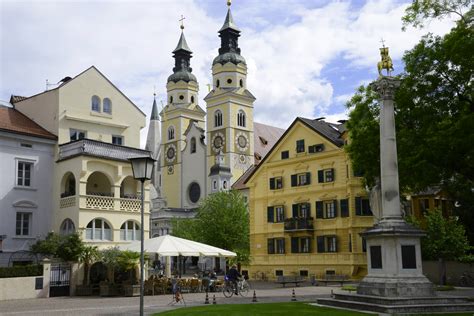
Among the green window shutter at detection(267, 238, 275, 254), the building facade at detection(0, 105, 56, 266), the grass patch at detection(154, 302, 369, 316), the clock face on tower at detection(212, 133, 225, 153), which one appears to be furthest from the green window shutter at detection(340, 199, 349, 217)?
the clock face on tower at detection(212, 133, 225, 153)

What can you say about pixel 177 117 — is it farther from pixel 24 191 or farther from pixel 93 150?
pixel 24 191

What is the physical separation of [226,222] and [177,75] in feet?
167

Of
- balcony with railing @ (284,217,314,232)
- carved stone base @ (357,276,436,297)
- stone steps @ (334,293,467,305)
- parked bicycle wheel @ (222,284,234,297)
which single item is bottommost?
parked bicycle wheel @ (222,284,234,297)

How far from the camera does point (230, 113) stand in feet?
291

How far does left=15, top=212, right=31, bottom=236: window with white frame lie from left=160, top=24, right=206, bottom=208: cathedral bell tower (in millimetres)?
55622

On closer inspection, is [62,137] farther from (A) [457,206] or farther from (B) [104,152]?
(A) [457,206]

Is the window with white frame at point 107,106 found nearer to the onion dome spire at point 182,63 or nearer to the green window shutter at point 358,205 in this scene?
the green window shutter at point 358,205

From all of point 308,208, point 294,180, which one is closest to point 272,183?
point 294,180

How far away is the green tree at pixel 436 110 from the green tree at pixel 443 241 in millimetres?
12463

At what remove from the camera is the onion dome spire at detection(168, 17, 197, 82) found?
4060 inches

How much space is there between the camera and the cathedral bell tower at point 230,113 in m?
87.2

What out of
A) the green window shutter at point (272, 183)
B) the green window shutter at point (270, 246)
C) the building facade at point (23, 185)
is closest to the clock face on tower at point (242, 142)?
the green window shutter at point (272, 183)

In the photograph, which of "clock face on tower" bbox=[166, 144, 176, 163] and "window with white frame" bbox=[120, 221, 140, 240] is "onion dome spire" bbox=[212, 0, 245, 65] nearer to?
"clock face on tower" bbox=[166, 144, 176, 163]

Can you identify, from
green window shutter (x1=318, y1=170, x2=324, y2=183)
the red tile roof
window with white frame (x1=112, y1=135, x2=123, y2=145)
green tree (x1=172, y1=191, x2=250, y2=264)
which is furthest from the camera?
green tree (x1=172, y1=191, x2=250, y2=264)
